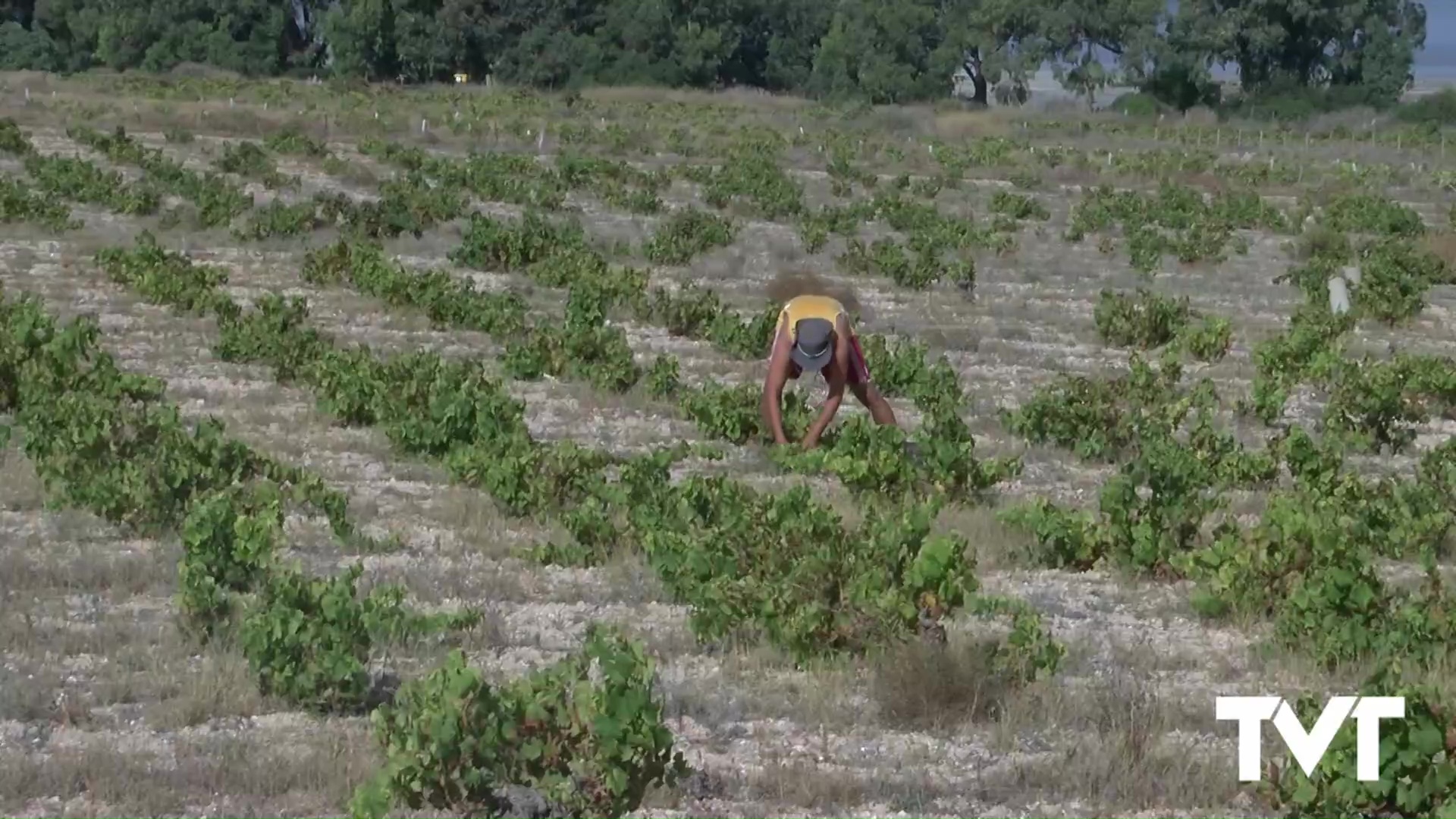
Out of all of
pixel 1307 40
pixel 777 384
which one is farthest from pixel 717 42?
pixel 777 384

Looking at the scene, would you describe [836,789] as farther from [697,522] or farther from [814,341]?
[814,341]

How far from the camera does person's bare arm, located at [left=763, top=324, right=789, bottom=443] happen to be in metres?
11.2

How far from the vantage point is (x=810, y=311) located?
11.1 meters

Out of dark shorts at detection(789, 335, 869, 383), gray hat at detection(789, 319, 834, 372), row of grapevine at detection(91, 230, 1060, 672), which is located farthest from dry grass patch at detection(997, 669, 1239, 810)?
dark shorts at detection(789, 335, 869, 383)

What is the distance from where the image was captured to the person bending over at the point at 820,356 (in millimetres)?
11062

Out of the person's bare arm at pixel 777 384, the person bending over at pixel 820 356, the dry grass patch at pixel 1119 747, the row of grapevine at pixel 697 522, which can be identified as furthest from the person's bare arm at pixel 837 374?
the dry grass patch at pixel 1119 747

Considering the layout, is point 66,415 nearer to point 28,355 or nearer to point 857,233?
point 28,355

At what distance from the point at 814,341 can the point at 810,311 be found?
7.0 inches

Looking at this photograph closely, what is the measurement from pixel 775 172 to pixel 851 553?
2493cm

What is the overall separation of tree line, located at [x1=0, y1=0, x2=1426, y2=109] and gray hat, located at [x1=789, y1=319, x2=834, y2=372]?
55.9 meters

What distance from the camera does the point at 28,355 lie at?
42.4 feet

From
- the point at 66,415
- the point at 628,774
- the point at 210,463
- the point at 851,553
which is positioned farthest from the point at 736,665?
the point at 66,415

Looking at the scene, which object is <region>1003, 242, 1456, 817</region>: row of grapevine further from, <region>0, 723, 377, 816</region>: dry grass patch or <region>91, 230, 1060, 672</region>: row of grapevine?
<region>0, 723, 377, 816</region>: dry grass patch

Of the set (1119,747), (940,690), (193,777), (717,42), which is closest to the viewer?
(193,777)
